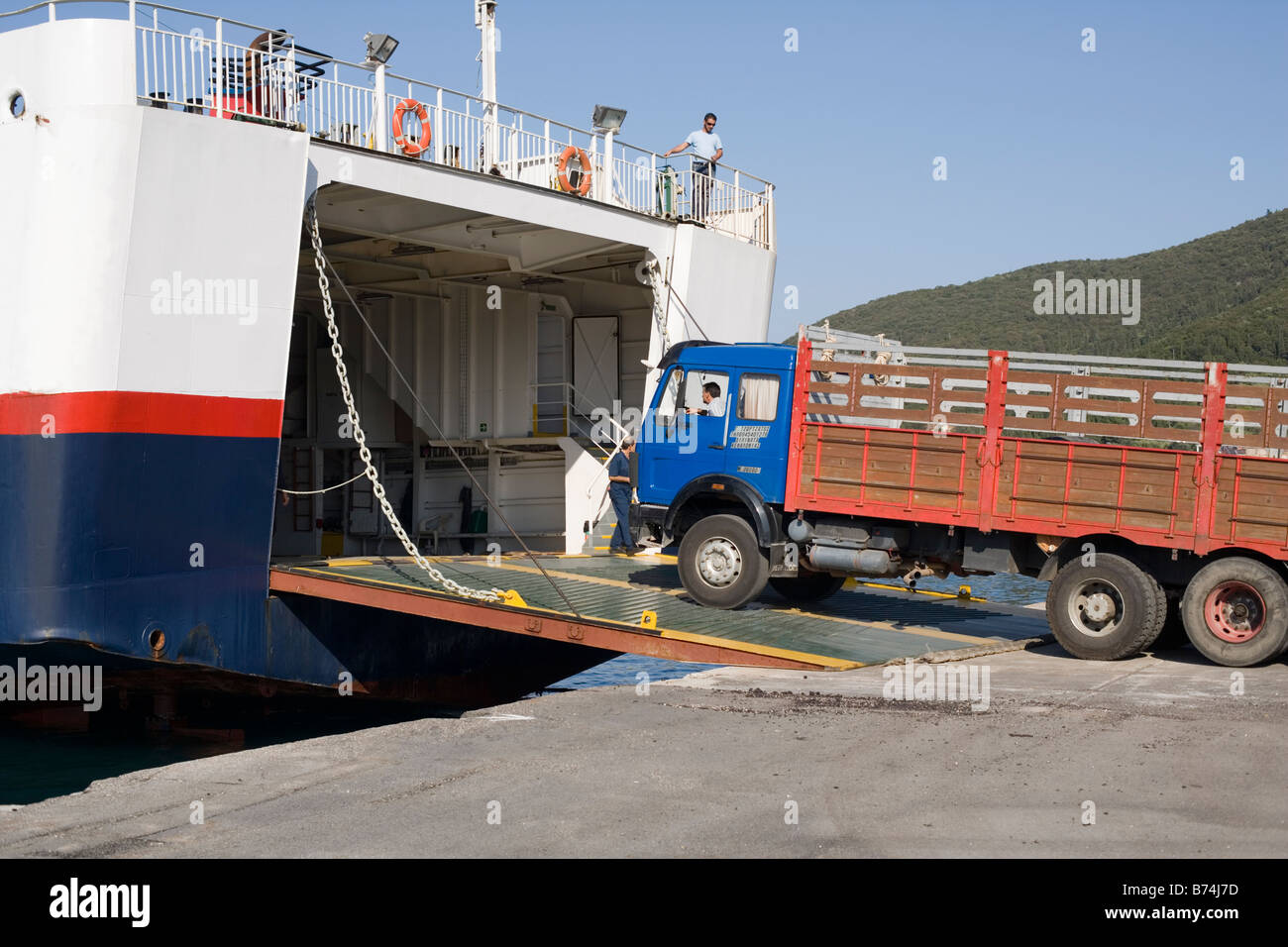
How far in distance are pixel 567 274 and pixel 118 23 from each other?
910cm

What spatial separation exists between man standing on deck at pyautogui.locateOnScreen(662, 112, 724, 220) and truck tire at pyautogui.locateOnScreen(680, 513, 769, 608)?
597cm

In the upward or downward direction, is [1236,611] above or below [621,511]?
below

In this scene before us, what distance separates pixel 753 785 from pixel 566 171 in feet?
33.3

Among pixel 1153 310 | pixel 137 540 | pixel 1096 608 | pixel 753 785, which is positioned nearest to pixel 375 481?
pixel 137 540

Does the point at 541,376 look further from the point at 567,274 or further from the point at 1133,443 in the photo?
the point at 1133,443

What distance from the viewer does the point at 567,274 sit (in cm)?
1973

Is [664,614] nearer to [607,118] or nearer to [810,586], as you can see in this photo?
[810,586]

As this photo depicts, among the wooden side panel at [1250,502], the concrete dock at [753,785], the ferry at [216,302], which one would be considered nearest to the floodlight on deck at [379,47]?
the ferry at [216,302]

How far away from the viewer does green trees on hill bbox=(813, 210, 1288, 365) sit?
6900cm

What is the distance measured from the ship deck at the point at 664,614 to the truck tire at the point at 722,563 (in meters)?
0.20

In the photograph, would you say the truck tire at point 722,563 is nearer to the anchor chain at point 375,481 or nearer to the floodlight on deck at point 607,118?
the anchor chain at point 375,481

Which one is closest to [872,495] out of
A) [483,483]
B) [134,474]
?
[134,474]

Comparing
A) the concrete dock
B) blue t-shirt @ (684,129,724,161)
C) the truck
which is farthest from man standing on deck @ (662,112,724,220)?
the concrete dock

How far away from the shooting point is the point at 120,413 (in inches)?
455
